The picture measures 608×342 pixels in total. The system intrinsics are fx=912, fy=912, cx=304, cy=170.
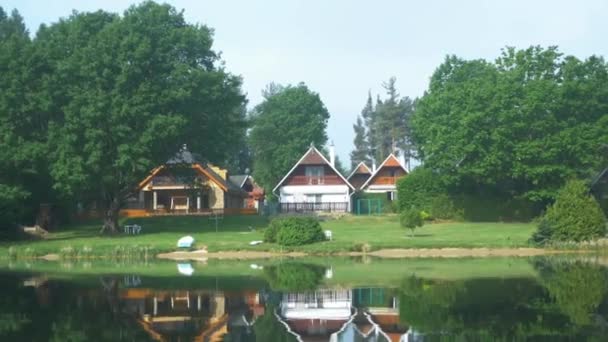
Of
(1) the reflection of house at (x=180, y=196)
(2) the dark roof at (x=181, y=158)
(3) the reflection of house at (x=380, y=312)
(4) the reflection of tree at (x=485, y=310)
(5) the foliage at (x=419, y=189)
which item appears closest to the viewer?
(4) the reflection of tree at (x=485, y=310)

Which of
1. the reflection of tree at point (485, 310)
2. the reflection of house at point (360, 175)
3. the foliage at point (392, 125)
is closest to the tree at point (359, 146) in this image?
the foliage at point (392, 125)

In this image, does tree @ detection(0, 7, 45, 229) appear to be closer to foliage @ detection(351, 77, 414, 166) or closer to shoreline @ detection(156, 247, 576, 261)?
shoreline @ detection(156, 247, 576, 261)

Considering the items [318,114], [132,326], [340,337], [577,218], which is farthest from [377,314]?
[318,114]

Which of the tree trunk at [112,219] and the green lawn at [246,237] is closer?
the green lawn at [246,237]

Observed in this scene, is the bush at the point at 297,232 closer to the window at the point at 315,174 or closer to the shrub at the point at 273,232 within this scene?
the shrub at the point at 273,232

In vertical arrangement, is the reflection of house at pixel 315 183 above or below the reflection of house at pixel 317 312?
above

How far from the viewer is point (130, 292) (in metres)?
32.1

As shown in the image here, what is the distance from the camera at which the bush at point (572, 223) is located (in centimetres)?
4959

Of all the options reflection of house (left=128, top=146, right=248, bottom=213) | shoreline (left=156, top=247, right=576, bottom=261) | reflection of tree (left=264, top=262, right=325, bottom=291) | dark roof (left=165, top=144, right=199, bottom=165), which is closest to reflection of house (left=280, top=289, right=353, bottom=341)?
reflection of tree (left=264, top=262, right=325, bottom=291)

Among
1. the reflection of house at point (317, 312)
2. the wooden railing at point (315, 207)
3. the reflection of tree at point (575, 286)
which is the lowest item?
the reflection of house at point (317, 312)

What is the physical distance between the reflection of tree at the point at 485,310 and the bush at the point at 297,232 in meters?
19.2

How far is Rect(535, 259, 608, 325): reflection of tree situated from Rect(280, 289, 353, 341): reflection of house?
5.97 meters

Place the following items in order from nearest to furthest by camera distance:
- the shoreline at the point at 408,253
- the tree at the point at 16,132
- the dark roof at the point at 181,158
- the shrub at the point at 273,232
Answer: the shoreline at the point at 408,253, the shrub at the point at 273,232, the tree at the point at 16,132, the dark roof at the point at 181,158

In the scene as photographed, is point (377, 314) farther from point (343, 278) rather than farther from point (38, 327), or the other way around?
point (343, 278)
